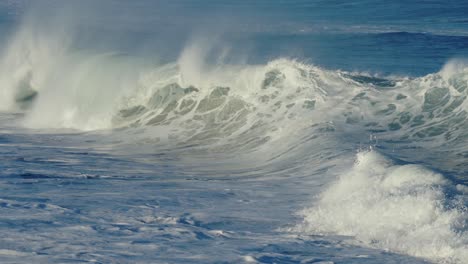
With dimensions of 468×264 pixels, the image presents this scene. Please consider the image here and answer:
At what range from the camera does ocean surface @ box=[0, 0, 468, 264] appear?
28.9ft

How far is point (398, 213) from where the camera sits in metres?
9.30

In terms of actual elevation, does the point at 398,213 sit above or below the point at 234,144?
below

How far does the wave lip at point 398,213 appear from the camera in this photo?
834 centimetres

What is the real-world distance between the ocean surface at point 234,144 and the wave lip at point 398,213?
0.08ft

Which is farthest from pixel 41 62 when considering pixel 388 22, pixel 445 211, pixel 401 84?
pixel 445 211

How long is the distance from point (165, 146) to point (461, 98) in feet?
18.5

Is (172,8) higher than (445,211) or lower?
higher

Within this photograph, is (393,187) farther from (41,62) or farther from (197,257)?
(41,62)

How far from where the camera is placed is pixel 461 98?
16594 millimetres

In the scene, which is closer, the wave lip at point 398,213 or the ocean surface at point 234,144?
the wave lip at point 398,213

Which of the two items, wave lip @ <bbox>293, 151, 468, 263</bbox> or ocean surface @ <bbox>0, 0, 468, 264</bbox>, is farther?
ocean surface @ <bbox>0, 0, 468, 264</bbox>

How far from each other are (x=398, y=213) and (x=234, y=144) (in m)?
6.98

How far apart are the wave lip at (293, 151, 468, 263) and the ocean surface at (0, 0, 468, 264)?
0.08 ft

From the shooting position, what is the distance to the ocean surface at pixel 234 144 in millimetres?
8820
